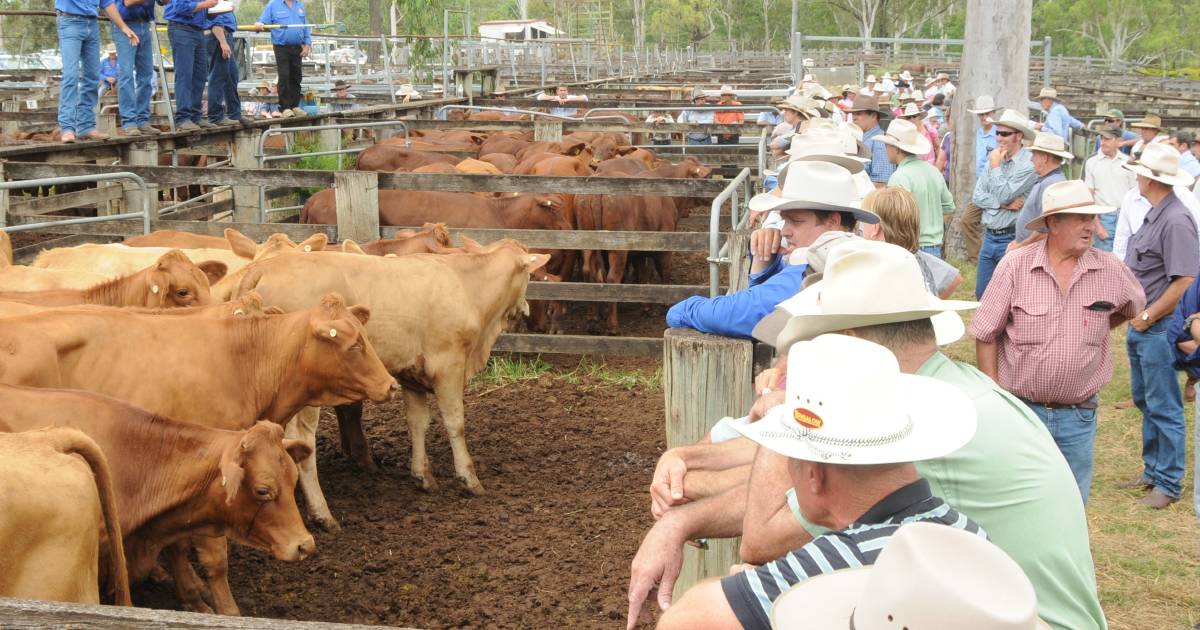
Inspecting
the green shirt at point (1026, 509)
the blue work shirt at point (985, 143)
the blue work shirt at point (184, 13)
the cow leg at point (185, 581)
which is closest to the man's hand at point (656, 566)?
the green shirt at point (1026, 509)

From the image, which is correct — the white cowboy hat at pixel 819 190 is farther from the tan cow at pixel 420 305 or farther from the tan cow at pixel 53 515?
the tan cow at pixel 420 305

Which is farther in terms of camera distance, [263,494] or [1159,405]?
[1159,405]

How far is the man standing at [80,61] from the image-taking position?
1087cm

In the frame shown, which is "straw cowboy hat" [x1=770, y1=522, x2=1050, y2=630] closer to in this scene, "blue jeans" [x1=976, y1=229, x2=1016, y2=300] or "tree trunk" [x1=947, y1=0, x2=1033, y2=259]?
"blue jeans" [x1=976, y1=229, x2=1016, y2=300]

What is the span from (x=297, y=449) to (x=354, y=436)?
2187mm

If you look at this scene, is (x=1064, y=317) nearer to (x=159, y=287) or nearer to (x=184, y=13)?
(x=159, y=287)

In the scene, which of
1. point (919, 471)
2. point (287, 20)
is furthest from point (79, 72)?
point (919, 471)

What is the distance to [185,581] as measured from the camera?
5520 millimetres

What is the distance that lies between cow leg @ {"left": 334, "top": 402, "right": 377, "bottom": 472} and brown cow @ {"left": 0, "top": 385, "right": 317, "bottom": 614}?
7.71ft

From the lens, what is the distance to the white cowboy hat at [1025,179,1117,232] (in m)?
5.45

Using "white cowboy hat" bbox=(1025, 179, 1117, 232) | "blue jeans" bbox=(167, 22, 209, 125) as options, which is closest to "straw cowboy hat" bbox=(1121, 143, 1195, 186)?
"white cowboy hat" bbox=(1025, 179, 1117, 232)

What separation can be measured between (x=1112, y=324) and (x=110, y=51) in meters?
23.1

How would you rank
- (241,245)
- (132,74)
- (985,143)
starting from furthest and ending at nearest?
(985,143) < (132,74) < (241,245)

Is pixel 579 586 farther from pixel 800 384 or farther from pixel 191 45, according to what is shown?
pixel 191 45
